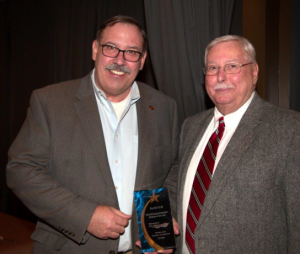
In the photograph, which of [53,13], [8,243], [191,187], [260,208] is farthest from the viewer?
[53,13]

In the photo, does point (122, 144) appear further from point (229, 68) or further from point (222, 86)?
point (229, 68)

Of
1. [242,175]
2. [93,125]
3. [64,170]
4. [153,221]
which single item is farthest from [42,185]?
[242,175]

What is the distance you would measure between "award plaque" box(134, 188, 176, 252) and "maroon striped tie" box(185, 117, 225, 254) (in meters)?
0.16

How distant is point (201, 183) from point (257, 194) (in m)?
0.36

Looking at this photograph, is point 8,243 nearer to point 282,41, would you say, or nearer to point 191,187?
point 191,187

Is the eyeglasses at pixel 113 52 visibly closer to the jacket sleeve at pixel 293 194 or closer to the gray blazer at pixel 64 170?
the gray blazer at pixel 64 170

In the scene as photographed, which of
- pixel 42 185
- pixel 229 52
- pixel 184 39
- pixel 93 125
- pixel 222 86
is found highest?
pixel 184 39

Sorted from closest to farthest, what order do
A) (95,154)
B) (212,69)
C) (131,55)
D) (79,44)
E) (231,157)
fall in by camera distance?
(231,157)
(95,154)
(212,69)
(131,55)
(79,44)

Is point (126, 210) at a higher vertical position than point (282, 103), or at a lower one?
lower

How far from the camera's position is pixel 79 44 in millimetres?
4301

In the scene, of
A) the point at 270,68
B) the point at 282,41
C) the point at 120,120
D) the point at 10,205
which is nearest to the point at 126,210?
the point at 120,120

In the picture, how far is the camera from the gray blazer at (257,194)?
1.64m

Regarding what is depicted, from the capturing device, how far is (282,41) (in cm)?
275

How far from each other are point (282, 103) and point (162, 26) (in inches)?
52.7
